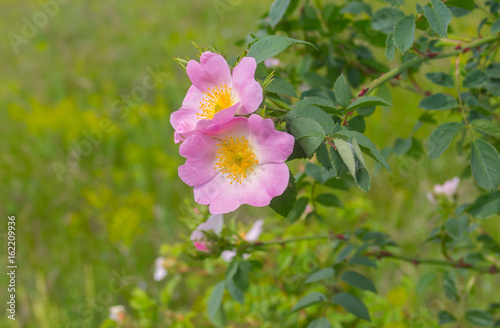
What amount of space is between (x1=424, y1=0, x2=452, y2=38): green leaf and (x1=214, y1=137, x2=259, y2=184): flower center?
0.34m

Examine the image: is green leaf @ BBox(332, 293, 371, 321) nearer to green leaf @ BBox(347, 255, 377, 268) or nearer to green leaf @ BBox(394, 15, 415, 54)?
green leaf @ BBox(347, 255, 377, 268)

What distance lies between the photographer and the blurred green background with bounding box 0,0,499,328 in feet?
6.66

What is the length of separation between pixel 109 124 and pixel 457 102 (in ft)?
7.89

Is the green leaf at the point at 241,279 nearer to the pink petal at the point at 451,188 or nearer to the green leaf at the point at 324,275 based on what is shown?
the green leaf at the point at 324,275

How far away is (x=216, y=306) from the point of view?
42.2 inches

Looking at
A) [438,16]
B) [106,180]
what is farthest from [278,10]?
[106,180]

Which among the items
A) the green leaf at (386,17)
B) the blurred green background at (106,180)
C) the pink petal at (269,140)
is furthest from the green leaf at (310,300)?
the green leaf at (386,17)

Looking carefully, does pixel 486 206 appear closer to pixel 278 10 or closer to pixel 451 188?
pixel 451 188

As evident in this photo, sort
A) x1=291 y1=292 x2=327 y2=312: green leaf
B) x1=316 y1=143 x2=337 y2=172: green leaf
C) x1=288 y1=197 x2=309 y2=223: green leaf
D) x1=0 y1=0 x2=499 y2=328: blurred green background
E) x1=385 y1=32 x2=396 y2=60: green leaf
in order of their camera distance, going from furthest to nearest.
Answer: x1=0 y1=0 x2=499 y2=328: blurred green background, x1=288 y1=197 x2=309 y2=223: green leaf, x1=291 y1=292 x2=327 y2=312: green leaf, x1=385 y1=32 x2=396 y2=60: green leaf, x1=316 y1=143 x2=337 y2=172: green leaf

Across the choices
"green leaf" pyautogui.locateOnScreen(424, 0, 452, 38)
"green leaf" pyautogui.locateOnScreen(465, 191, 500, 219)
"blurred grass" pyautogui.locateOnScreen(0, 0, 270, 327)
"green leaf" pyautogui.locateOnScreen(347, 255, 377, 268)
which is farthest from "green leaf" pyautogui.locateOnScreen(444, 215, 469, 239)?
"blurred grass" pyautogui.locateOnScreen(0, 0, 270, 327)

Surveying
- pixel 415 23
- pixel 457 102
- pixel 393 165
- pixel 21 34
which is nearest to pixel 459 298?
pixel 457 102

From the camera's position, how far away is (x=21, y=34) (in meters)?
4.45

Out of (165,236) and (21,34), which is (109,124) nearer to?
(165,236)

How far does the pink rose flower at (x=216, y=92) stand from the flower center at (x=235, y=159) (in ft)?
0.16
